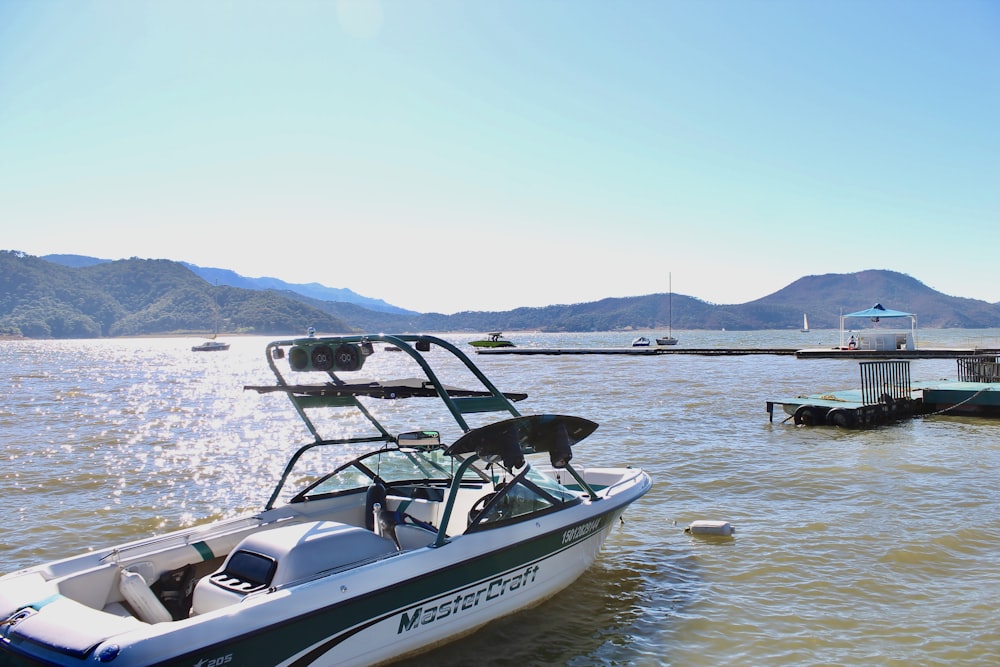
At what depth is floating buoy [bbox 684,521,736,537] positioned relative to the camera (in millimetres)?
9052

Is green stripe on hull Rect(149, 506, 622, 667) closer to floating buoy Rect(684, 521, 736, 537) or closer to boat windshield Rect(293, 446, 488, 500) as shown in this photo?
boat windshield Rect(293, 446, 488, 500)

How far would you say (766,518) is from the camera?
9.83m

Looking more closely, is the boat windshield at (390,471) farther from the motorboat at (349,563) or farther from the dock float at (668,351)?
the dock float at (668,351)

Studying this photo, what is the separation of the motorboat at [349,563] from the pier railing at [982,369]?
22.7 metres

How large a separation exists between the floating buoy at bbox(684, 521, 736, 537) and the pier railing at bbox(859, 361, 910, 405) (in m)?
13.3

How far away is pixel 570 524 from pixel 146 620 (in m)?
3.59

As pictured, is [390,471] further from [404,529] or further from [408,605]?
[408,605]

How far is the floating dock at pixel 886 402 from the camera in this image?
63.3 feet

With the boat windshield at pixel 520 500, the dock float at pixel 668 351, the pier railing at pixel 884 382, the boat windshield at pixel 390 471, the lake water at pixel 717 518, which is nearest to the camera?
the boat windshield at pixel 520 500

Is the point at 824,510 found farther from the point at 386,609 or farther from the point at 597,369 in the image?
the point at 597,369

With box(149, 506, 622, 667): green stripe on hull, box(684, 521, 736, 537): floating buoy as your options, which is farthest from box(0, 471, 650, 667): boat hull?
box(684, 521, 736, 537): floating buoy

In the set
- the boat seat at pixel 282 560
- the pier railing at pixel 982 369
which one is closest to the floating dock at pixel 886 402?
the pier railing at pixel 982 369

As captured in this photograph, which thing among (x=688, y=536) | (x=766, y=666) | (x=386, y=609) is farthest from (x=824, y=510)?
(x=386, y=609)

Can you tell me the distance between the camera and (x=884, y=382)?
21938 mm
